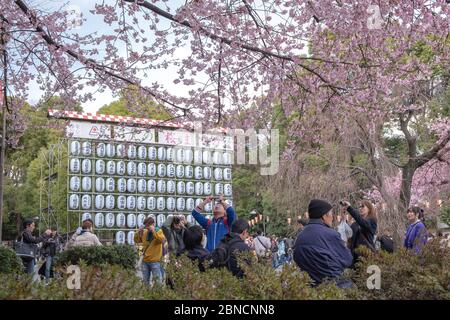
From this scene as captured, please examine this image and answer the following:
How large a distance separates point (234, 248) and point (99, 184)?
1694 centimetres

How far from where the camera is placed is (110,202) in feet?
73.5

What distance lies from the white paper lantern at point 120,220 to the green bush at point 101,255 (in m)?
9.14

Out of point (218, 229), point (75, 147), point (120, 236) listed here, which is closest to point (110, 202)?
point (120, 236)

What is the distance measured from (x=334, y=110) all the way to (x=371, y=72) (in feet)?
2.62

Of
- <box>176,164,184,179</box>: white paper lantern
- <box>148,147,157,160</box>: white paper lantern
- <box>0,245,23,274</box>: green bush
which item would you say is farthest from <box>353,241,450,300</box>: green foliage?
<box>176,164,184,179</box>: white paper lantern

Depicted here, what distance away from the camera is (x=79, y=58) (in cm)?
815

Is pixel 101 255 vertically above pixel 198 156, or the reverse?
pixel 198 156

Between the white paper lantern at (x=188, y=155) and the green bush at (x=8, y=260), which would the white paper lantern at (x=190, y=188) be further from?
the green bush at (x=8, y=260)

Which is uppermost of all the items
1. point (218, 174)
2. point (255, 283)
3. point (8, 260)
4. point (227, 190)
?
point (218, 174)

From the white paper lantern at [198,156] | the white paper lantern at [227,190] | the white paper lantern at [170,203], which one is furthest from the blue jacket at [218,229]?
the white paper lantern at [227,190]

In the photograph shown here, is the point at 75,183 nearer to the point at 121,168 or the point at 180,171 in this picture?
the point at 121,168

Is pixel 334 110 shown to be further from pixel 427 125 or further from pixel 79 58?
pixel 427 125

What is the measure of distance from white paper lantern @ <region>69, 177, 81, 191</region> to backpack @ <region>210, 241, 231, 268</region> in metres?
16.5

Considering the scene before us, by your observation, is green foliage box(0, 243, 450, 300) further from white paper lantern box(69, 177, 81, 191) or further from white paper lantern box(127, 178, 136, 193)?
white paper lantern box(127, 178, 136, 193)
